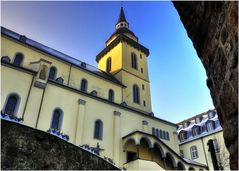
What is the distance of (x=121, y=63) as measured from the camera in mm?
36906

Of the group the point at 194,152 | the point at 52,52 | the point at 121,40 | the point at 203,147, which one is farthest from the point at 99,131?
the point at 194,152

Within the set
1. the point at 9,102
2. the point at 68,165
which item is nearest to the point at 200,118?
the point at 9,102

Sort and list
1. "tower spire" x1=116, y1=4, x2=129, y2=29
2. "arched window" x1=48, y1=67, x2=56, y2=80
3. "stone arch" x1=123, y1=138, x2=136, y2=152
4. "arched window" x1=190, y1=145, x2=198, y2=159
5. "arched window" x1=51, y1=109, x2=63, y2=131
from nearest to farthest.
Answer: "arched window" x1=51, y1=109, x2=63, y2=131 < "stone arch" x1=123, y1=138, x2=136, y2=152 < "arched window" x1=48, y1=67, x2=56, y2=80 < "arched window" x1=190, y1=145, x2=198, y2=159 < "tower spire" x1=116, y1=4, x2=129, y2=29

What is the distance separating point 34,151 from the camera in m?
8.22

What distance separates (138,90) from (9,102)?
20132 mm

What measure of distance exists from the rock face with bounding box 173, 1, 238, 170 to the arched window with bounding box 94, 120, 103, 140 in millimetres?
21968

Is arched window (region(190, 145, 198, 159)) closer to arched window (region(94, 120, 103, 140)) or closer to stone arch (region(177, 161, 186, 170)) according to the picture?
stone arch (region(177, 161, 186, 170))

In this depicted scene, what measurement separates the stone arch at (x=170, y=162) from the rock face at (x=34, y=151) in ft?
63.1

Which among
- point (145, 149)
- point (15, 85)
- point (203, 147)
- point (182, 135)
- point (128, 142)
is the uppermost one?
point (182, 135)

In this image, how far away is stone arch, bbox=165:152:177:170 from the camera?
88.5 feet

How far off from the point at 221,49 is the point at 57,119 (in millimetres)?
21239

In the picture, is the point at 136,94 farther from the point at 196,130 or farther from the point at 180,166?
the point at 196,130

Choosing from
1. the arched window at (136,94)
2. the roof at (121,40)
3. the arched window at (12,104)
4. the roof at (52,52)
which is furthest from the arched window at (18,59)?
the roof at (121,40)

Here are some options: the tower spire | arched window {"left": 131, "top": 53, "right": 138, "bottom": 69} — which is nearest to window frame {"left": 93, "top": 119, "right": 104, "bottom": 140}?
arched window {"left": 131, "top": 53, "right": 138, "bottom": 69}
